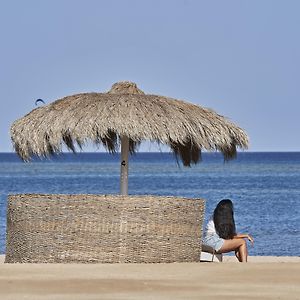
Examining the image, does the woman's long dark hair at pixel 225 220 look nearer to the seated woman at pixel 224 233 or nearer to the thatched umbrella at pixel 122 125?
the seated woman at pixel 224 233

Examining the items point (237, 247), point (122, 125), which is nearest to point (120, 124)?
point (122, 125)

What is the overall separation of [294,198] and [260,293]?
37.2 m

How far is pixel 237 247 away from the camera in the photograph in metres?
13.1

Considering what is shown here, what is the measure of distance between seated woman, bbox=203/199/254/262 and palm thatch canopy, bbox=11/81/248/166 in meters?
0.63

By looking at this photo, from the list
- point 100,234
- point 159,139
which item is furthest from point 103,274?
point 159,139

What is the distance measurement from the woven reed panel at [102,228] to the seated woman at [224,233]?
47cm

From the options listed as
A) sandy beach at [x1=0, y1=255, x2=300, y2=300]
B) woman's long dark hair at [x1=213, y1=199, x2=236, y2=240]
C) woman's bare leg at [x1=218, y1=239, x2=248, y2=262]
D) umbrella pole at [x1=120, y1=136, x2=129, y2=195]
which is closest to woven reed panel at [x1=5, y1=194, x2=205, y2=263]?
sandy beach at [x1=0, y1=255, x2=300, y2=300]

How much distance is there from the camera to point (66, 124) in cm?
1277

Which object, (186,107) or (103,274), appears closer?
(103,274)

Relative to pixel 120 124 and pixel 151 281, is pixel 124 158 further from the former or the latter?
pixel 151 281

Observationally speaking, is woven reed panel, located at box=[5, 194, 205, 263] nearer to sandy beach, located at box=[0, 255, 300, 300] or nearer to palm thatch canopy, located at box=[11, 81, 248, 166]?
sandy beach, located at box=[0, 255, 300, 300]

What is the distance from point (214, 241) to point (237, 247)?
26 centimetres

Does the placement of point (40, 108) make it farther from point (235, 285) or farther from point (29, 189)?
point (29, 189)

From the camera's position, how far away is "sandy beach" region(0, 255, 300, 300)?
10.2 meters
